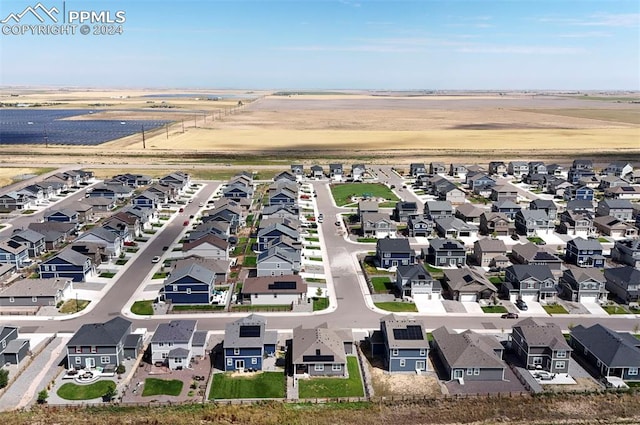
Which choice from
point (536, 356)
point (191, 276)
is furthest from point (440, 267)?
point (191, 276)

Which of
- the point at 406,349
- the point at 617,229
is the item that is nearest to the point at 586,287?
the point at 406,349

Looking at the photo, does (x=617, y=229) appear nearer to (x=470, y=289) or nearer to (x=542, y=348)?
(x=470, y=289)

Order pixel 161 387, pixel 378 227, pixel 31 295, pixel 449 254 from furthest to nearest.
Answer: pixel 378 227 < pixel 449 254 < pixel 31 295 < pixel 161 387

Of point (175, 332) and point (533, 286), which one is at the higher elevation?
point (533, 286)

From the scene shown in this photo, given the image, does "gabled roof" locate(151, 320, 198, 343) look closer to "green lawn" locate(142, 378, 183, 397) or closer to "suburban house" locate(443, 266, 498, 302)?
"green lawn" locate(142, 378, 183, 397)

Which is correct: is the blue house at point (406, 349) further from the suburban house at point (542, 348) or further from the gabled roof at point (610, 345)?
the gabled roof at point (610, 345)

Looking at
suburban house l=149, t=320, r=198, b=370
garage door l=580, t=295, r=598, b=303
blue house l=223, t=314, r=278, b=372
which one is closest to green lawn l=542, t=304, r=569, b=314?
garage door l=580, t=295, r=598, b=303

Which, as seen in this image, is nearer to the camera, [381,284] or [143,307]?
[143,307]
